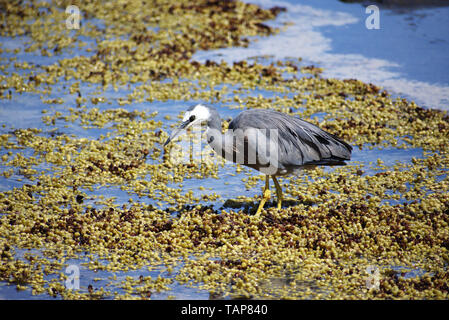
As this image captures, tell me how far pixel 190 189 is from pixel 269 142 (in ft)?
5.92

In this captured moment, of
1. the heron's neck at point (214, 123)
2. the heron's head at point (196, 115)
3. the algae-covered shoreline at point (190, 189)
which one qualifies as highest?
the heron's head at point (196, 115)

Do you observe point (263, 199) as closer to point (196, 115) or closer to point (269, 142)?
point (269, 142)

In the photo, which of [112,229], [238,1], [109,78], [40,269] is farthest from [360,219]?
[238,1]

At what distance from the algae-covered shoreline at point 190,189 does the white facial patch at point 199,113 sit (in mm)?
1407

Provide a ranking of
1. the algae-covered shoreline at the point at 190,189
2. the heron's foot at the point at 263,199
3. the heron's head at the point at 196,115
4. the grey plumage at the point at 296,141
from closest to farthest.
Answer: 1. the algae-covered shoreline at the point at 190,189
2. the heron's head at the point at 196,115
3. the grey plumage at the point at 296,141
4. the heron's foot at the point at 263,199

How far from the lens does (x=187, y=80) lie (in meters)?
13.4

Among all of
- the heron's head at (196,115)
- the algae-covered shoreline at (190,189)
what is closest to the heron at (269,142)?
the heron's head at (196,115)

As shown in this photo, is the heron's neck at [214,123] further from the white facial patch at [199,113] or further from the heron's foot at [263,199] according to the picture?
the heron's foot at [263,199]

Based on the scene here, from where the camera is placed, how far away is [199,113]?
7863 mm

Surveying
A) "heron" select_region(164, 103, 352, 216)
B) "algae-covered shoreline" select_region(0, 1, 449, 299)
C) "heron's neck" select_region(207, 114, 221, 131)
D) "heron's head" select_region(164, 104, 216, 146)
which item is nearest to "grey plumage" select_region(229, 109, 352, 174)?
"heron" select_region(164, 103, 352, 216)

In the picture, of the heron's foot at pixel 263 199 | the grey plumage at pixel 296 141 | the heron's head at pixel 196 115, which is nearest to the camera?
the heron's head at pixel 196 115

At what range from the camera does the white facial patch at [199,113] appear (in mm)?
7840

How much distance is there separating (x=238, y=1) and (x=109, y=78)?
22.1ft

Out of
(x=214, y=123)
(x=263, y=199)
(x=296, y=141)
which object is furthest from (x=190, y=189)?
Result: (x=296, y=141)
